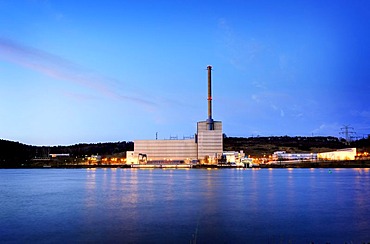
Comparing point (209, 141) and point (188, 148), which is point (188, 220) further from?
point (188, 148)

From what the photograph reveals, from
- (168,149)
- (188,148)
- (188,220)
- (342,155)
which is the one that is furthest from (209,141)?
(188,220)

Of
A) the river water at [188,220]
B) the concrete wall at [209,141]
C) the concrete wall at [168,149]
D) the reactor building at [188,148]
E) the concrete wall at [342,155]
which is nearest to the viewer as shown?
the river water at [188,220]

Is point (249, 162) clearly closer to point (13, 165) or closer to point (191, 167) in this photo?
point (191, 167)

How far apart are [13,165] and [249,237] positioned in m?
166

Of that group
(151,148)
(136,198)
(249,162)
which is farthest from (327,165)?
(136,198)

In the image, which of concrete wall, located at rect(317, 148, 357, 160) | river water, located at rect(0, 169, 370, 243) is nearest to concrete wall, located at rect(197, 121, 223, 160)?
concrete wall, located at rect(317, 148, 357, 160)

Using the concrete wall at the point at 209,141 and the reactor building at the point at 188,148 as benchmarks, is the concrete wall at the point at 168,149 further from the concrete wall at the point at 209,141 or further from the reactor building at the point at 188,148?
the concrete wall at the point at 209,141

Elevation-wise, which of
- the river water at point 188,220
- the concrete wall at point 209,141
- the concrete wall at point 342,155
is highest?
the concrete wall at point 209,141

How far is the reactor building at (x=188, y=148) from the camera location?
14412cm

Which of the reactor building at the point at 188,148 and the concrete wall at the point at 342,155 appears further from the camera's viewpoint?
the reactor building at the point at 188,148

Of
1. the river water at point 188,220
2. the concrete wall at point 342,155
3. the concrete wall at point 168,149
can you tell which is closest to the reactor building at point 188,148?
the concrete wall at point 168,149

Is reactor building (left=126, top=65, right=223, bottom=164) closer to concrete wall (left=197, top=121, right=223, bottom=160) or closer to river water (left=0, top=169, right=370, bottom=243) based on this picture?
concrete wall (left=197, top=121, right=223, bottom=160)

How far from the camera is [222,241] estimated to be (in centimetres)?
1853

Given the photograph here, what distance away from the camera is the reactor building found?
144125mm
